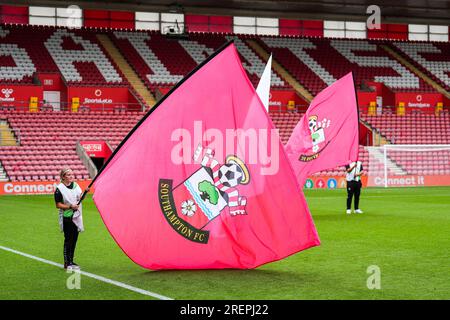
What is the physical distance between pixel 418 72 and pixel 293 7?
1203 cm

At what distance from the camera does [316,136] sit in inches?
677

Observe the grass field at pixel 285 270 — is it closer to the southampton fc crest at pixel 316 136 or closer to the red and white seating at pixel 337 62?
the southampton fc crest at pixel 316 136

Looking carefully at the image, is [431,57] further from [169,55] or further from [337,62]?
[169,55]

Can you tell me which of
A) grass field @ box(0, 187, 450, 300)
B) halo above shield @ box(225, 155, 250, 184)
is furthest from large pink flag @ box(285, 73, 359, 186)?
halo above shield @ box(225, 155, 250, 184)

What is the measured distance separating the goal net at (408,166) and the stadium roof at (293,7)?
35.9ft

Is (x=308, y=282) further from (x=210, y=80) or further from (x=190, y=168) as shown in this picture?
(x=210, y=80)

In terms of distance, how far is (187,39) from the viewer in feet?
174

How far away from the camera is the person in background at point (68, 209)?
33.8 feet

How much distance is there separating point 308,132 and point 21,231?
6941mm

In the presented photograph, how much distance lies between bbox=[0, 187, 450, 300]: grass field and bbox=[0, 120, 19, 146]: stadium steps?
21212 mm

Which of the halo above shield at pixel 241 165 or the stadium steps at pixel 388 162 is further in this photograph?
the stadium steps at pixel 388 162

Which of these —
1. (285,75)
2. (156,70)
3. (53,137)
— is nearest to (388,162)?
(285,75)

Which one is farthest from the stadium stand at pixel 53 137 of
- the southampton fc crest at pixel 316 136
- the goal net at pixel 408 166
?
the southampton fc crest at pixel 316 136
